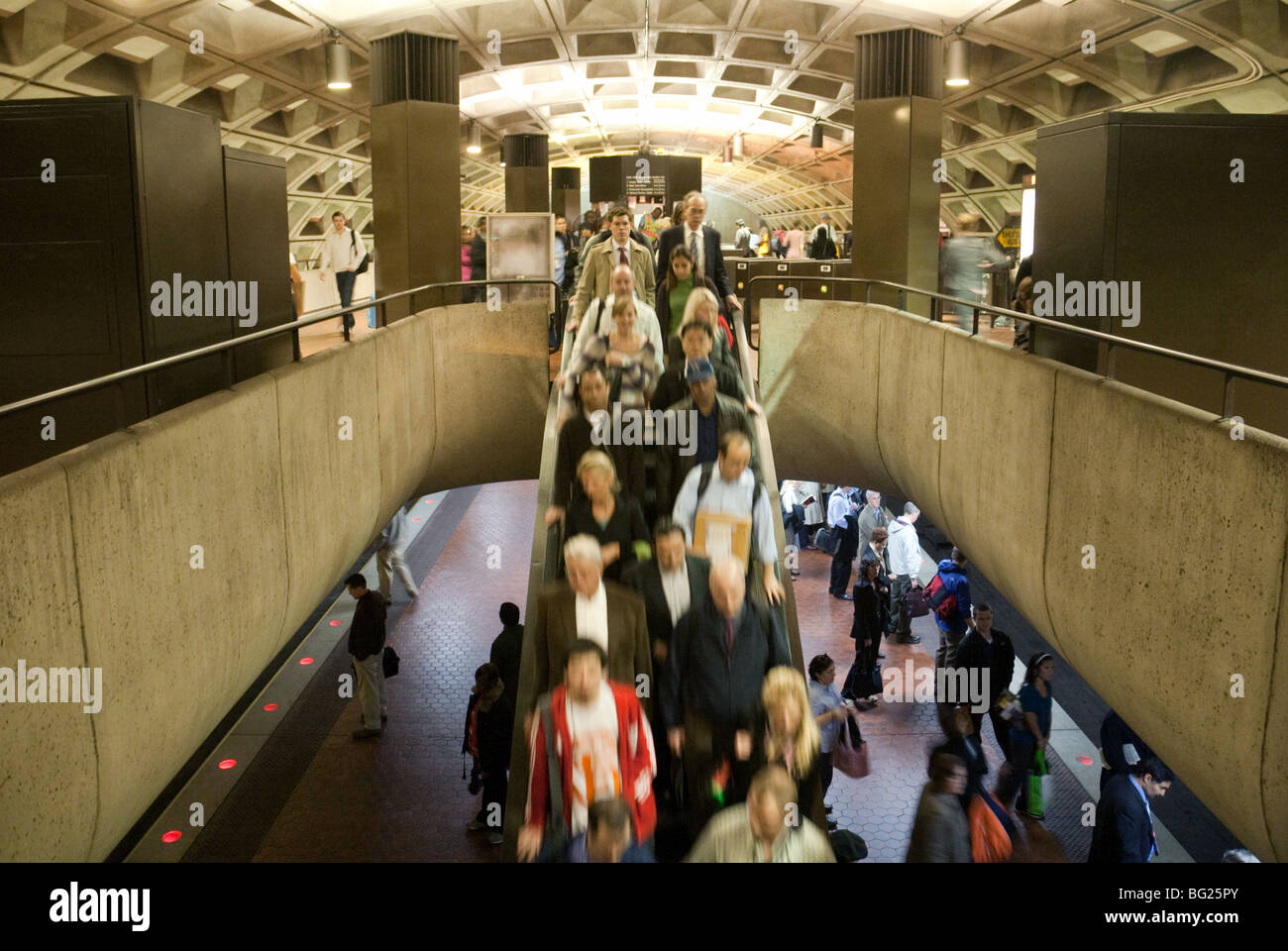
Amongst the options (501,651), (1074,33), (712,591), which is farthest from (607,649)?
(1074,33)

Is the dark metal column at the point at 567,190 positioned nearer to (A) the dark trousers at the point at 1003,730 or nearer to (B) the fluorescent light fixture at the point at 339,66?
(B) the fluorescent light fixture at the point at 339,66

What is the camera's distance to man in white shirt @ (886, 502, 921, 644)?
15539 millimetres

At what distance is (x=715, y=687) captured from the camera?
5.55m

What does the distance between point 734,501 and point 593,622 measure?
1.33 metres

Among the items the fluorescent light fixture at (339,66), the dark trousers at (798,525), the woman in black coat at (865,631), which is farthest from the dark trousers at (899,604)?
the fluorescent light fixture at (339,66)

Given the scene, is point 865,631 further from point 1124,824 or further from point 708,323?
point 708,323

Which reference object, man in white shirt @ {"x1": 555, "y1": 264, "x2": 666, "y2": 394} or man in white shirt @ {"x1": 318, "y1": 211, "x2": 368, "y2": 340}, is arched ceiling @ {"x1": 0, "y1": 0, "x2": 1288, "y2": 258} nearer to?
man in white shirt @ {"x1": 318, "y1": 211, "x2": 368, "y2": 340}

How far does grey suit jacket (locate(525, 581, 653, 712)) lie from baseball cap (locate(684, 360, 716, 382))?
2092 millimetres

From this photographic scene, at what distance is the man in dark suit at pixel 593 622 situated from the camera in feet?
18.3

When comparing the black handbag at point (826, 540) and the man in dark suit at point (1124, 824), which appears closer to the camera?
the man in dark suit at point (1124, 824)

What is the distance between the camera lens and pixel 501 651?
9602 mm

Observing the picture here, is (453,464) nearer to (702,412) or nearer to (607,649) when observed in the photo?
(702,412)

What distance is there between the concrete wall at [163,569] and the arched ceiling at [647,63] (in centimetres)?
857
